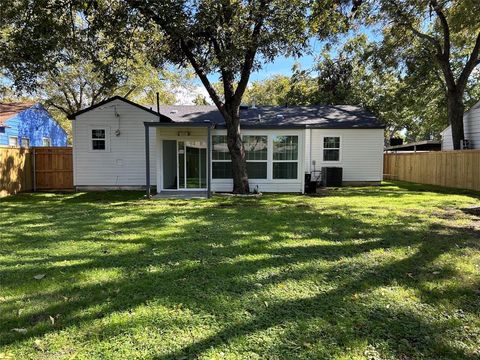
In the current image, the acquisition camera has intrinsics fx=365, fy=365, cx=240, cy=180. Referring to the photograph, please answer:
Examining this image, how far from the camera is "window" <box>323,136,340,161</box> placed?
17078 millimetres

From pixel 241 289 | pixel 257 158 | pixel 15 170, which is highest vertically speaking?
pixel 257 158

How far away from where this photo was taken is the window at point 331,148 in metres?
17.1

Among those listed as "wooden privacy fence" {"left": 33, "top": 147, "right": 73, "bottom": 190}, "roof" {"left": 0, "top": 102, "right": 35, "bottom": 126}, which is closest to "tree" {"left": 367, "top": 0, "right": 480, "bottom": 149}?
"wooden privacy fence" {"left": 33, "top": 147, "right": 73, "bottom": 190}

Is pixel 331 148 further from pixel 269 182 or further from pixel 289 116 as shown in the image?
pixel 269 182

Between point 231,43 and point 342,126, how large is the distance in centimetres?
808

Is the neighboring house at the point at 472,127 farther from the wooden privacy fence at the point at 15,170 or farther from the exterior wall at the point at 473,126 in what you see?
the wooden privacy fence at the point at 15,170

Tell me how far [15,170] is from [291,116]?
11982 mm

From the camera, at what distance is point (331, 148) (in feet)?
56.1

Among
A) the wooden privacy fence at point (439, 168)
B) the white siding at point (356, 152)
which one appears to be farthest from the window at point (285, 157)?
the wooden privacy fence at point (439, 168)

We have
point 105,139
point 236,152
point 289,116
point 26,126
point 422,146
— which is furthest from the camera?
point 422,146

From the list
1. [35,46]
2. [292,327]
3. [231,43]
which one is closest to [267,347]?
[292,327]

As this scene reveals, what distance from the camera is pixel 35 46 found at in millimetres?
10617

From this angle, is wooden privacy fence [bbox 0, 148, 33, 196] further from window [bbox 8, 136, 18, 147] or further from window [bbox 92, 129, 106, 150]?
window [bbox 8, 136, 18, 147]

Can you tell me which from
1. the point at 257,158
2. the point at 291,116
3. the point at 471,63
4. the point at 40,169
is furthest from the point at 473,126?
the point at 40,169
